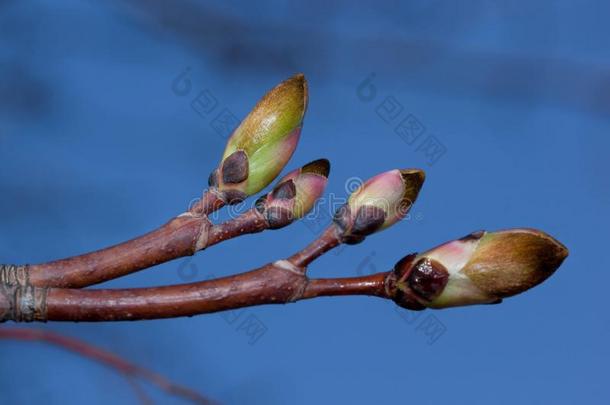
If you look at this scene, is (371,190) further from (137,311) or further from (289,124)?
(137,311)

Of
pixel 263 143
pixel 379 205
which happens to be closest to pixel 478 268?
pixel 379 205

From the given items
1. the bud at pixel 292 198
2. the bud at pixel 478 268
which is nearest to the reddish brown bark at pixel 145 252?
the bud at pixel 292 198

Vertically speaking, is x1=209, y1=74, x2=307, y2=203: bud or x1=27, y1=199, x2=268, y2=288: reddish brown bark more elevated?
x1=209, y1=74, x2=307, y2=203: bud

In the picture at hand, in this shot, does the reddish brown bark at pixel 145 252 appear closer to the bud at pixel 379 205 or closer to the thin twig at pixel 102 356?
the bud at pixel 379 205

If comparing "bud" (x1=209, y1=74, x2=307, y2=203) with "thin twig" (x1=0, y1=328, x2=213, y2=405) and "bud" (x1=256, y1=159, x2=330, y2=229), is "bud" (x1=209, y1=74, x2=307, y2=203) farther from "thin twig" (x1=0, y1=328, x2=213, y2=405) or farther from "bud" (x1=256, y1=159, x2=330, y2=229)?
"thin twig" (x1=0, y1=328, x2=213, y2=405)

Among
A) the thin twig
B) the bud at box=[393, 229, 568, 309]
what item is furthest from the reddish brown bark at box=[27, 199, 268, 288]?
the thin twig

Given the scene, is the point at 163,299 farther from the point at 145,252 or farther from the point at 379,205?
the point at 379,205

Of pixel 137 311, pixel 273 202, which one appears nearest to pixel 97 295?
pixel 137 311
